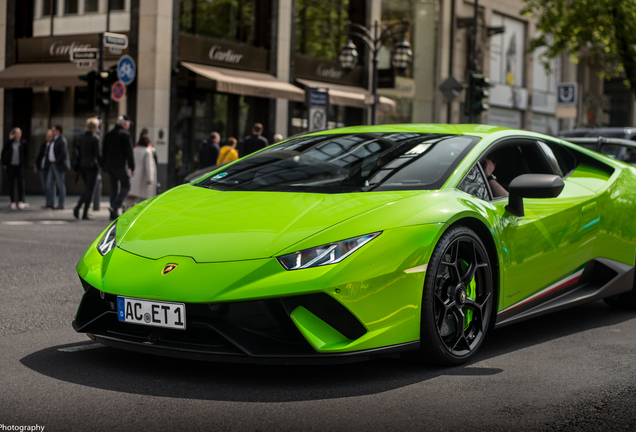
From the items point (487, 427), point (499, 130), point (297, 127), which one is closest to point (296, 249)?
point (487, 427)

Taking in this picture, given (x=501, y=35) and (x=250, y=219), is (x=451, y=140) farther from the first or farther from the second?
(x=501, y=35)

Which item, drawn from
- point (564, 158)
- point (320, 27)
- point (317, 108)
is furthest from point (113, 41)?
point (564, 158)

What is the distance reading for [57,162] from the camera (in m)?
15.8

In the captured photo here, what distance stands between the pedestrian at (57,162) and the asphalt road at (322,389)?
37.1 ft

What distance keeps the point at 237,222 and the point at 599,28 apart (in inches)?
988

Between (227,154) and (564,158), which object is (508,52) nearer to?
(227,154)

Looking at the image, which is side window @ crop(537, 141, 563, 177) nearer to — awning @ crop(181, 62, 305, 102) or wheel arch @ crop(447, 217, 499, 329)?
wheel arch @ crop(447, 217, 499, 329)

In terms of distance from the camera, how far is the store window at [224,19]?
21781mm

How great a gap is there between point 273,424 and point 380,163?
6.08 ft

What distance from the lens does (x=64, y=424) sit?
3025 millimetres

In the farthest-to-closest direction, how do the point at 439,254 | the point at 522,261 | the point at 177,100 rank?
the point at 177,100
the point at 522,261
the point at 439,254

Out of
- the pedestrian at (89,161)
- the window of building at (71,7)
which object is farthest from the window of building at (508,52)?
the pedestrian at (89,161)

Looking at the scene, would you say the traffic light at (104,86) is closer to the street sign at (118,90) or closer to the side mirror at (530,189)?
the street sign at (118,90)

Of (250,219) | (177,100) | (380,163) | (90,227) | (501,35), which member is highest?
(501,35)
